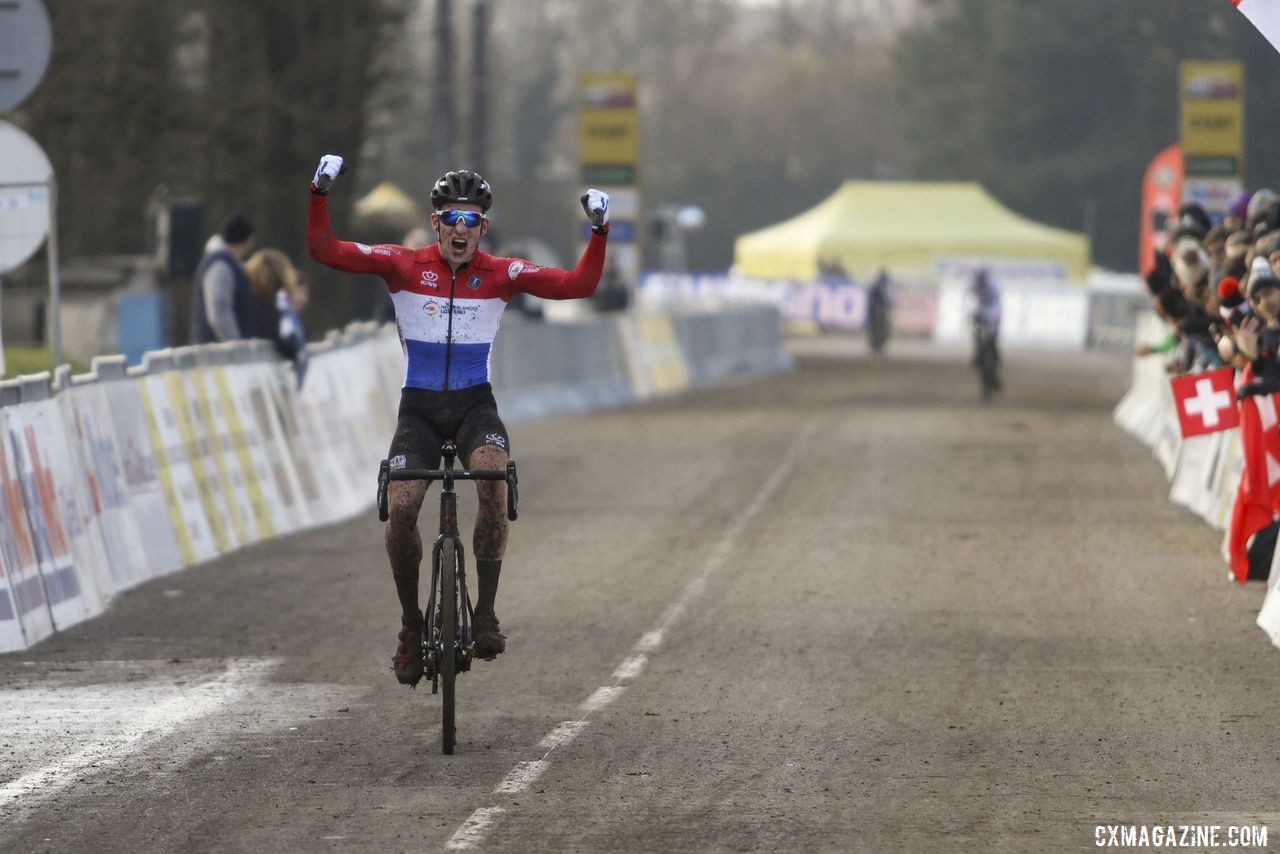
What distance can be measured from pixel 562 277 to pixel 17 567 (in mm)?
3701

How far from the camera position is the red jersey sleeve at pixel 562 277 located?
9.36m

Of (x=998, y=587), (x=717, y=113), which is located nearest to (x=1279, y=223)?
(x=998, y=587)

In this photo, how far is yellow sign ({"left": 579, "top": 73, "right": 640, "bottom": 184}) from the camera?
3997cm

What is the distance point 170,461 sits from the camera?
575 inches

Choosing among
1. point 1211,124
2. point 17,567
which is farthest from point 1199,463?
point 1211,124

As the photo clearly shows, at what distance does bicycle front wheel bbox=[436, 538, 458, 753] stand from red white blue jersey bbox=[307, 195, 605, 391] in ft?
2.64

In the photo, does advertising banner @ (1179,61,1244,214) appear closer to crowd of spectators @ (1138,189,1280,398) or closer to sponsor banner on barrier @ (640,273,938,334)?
crowd of spectators @ (1138,189,1280,398)

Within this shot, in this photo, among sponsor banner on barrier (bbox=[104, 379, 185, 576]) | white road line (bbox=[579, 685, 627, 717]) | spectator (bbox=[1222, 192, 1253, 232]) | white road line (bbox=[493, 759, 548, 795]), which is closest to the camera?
white road line (bbox=[493, 759, 548, 795])

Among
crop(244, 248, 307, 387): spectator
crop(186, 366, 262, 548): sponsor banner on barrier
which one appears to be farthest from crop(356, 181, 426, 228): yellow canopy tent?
crop(186, 366, 262, 548): sponsor banner on barrier

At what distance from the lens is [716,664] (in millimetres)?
10984

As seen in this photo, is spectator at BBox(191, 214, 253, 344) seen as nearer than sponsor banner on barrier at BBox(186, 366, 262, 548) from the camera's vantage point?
No

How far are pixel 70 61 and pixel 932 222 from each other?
133 feet

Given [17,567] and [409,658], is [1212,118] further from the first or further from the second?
[409,658]

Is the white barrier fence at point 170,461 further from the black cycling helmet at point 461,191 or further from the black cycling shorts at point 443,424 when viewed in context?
the black cycling helmet at point 461,191
